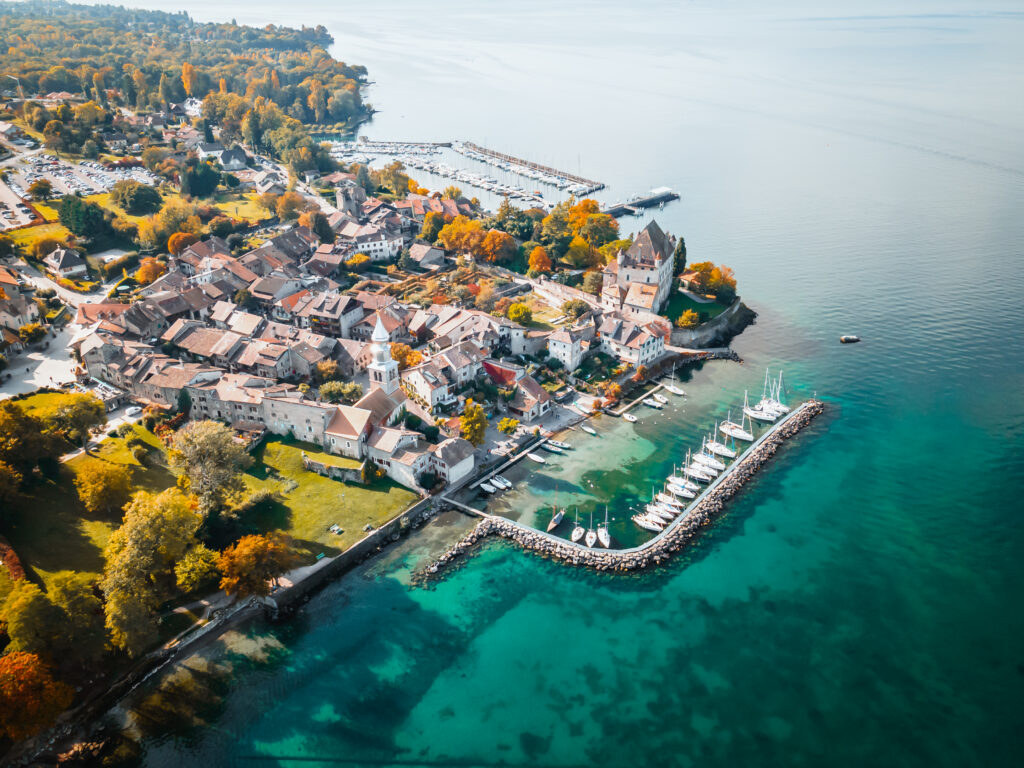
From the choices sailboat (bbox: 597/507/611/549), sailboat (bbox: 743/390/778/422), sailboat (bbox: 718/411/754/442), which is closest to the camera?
sailboat (bbox: 597/507/611/549)

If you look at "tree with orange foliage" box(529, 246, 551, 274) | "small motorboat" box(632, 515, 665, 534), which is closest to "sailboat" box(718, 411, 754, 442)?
"small motorboat" box(632, 515, 665, 534)

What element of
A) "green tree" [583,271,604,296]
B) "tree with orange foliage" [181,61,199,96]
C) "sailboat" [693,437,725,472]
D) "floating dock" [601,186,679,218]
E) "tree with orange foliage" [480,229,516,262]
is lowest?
"sailboat" [693,437,725,472]

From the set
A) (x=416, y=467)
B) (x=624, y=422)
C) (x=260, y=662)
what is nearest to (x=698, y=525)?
(x=624, y=422)

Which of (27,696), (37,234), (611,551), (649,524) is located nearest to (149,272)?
(37,234)

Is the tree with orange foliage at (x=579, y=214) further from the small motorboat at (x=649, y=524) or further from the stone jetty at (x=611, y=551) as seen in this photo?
the small motorboat at (x=649, y=524)

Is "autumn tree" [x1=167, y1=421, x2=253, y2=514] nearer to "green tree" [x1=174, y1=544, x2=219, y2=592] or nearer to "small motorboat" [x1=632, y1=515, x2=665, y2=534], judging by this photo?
"green tree" [x1=174, y1=544, x2=219, y2=592]

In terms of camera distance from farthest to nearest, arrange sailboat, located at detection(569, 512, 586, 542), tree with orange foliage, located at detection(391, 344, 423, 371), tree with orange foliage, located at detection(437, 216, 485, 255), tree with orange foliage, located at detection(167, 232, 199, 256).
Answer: tree with orange foliage, located at detection(437, 216, 485, 255)
tree with orange foliage, located at detection(167, 232, 199, 256)
tree with orange foliage, located at detection(391, 344, 423, 371)
sailboat, located at detection(569, 512, 586, 542)

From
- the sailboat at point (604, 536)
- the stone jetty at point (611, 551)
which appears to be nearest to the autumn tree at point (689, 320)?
the stone jetty at point (611, 551)
